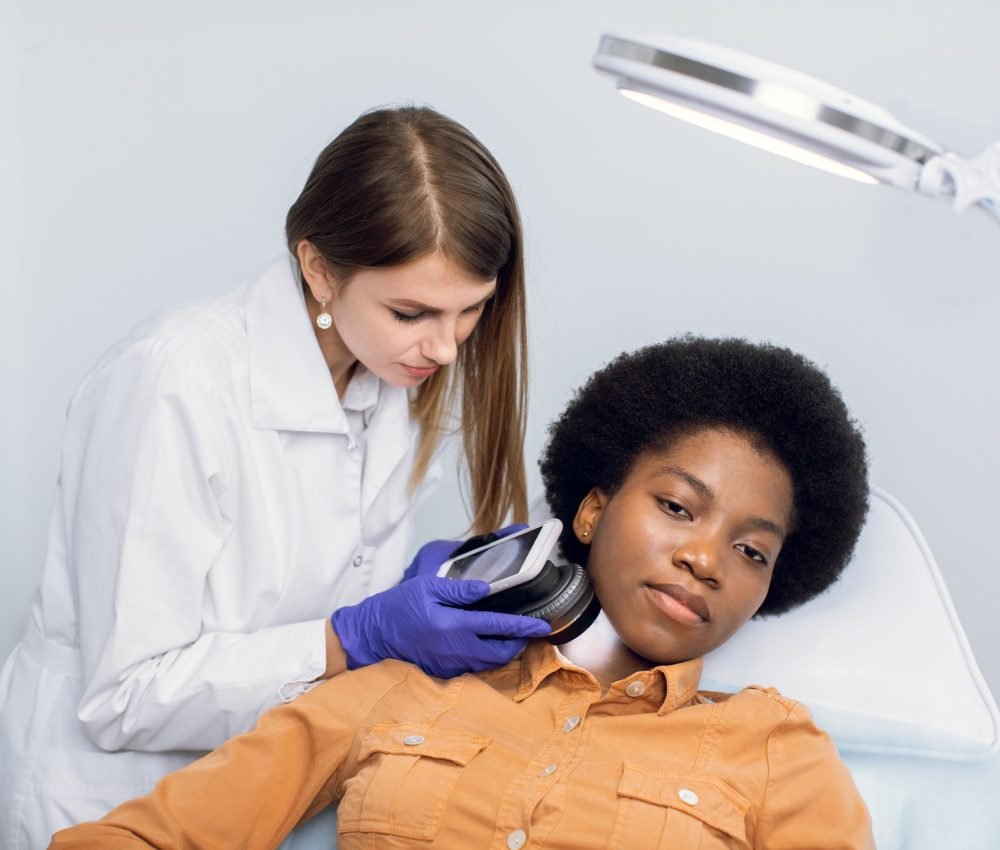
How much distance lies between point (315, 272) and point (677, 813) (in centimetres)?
87

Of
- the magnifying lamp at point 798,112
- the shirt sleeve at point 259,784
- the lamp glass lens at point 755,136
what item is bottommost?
the shirt sleeve at point 259,784

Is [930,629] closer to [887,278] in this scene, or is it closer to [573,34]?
[887,278]

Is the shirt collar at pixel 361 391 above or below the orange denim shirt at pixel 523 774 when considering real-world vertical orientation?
above

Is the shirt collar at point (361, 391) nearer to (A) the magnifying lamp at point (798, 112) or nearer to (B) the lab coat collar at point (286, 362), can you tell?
(B) the lab coat collar at point (286, 362)

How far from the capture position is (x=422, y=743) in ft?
4.77

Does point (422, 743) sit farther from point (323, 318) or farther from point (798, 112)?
point (798, 112)

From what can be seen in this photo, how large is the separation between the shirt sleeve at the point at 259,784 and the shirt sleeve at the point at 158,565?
9 cm

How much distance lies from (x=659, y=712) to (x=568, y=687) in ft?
0.41

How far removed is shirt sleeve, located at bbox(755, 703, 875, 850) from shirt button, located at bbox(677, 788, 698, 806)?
8 cm

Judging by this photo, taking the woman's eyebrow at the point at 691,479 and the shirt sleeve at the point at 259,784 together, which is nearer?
the shirt sleeve at the point at 259,784

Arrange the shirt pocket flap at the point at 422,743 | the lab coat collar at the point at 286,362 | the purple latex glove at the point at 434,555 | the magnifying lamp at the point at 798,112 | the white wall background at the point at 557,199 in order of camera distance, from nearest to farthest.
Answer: the magnifying lamp at the point at 798,112 → the shirt pocket flap at the point at 422,743 → the lab coat collar at the point at 286,362 → the purple latex glove at the point at 434,555 → the white wall background at the point at 557,199

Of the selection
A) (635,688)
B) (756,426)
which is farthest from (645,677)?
(756,426)

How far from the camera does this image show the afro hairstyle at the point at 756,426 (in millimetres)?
1629

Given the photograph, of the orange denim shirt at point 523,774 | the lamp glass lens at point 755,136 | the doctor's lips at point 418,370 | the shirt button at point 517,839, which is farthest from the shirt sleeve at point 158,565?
the lamp glass lens at point 755,136
